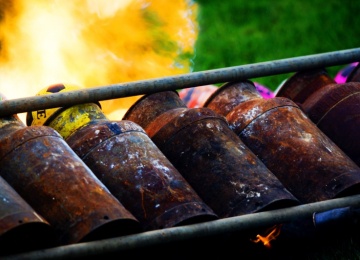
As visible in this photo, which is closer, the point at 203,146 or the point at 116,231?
the point at 116,231

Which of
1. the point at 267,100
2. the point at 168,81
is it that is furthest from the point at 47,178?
the point at 267,100

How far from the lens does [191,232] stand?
15.3 feet

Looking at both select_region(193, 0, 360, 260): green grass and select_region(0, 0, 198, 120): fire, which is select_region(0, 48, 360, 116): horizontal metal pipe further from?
select_region(193, 0, 360, 260): green grass

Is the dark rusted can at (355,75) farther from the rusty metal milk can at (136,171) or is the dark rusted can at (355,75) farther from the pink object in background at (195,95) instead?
the rusty metal milk can at (136,171)

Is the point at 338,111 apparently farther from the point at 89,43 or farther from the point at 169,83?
the point at 89,43

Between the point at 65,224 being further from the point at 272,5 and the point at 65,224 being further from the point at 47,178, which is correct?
the point at 272,5

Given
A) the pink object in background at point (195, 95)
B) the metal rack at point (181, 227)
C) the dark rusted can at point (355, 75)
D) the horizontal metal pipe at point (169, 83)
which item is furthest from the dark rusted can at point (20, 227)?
the pink object in background at point (195, 95)

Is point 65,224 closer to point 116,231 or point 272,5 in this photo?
point 116,231

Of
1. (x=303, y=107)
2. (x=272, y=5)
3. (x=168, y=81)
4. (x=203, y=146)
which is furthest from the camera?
(x=272, y=5)

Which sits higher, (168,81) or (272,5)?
(168,81)

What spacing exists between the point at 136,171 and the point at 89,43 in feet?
11.6

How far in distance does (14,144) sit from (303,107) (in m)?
1.96

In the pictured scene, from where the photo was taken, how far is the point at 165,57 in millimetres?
8625

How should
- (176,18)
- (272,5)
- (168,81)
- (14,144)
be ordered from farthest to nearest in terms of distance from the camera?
1. (272,5)
2. (176,18)
3. (168,81)
4. (14,144)
